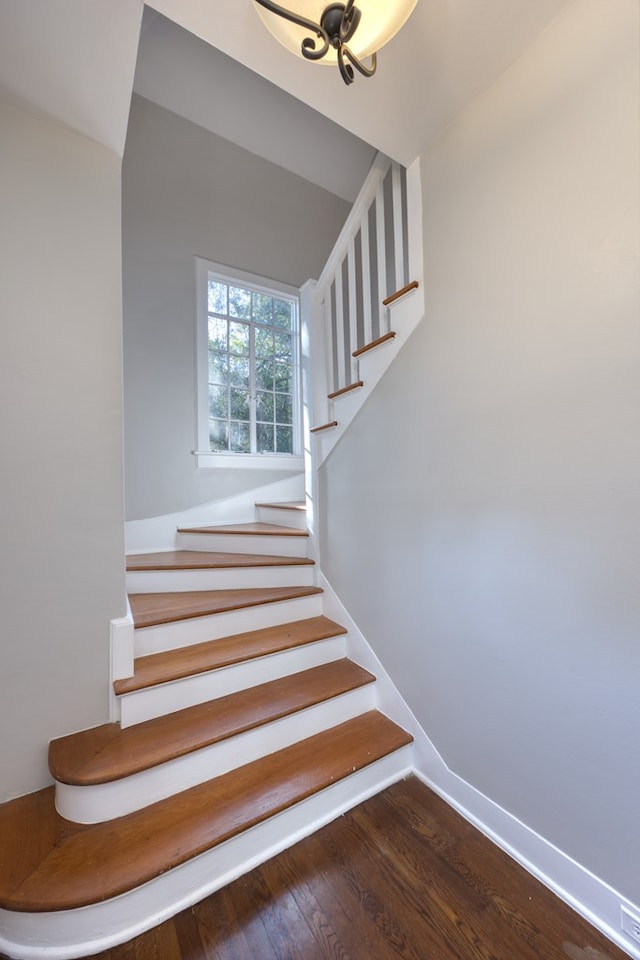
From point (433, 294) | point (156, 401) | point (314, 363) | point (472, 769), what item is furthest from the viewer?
point (156, 401)

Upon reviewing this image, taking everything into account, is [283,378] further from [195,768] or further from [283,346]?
[195,768]

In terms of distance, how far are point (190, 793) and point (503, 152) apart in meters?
2.31

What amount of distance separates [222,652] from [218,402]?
1.98m

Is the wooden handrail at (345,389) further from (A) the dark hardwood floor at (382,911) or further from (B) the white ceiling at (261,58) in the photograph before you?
(A) the dark hardwood floor at (382,911)

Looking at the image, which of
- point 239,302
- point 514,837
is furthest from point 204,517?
point 514,837

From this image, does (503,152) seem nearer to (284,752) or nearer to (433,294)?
(433,294)

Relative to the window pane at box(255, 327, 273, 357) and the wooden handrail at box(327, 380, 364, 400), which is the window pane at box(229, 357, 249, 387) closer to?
the window pane at box(255, 327, 273, 357)

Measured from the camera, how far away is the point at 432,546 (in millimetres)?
1432

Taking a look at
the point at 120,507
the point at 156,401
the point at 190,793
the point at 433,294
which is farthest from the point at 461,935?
the point at 156,401

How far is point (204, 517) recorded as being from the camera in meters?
2.86

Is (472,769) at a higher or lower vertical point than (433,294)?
lower

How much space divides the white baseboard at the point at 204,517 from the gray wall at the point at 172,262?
0.06 m

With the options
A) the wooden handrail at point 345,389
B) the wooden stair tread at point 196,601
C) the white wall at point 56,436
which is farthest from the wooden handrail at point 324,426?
the white wall at point 56,436

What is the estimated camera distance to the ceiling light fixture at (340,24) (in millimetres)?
840
